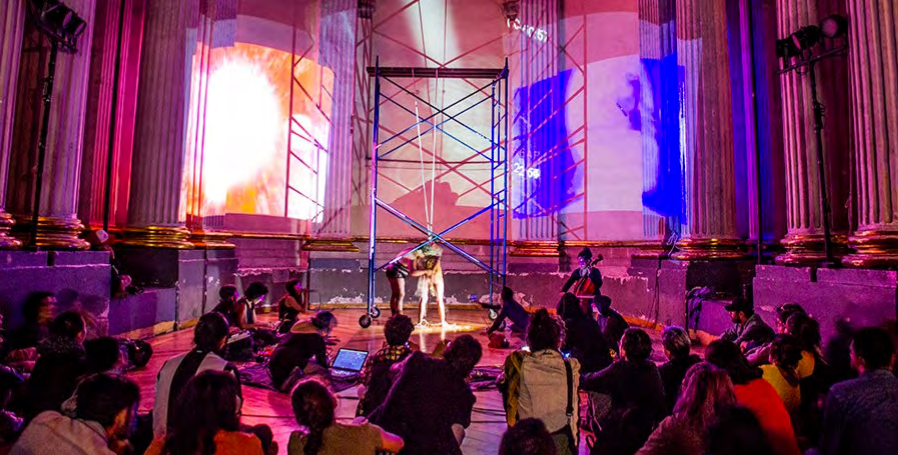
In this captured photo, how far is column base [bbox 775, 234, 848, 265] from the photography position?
5.94 metres

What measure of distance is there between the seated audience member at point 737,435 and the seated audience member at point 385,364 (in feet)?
6.08

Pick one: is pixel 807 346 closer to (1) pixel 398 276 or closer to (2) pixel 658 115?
(1) pixel 398 276

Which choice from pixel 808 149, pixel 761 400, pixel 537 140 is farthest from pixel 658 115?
pixel 761 400

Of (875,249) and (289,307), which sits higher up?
(875,249)

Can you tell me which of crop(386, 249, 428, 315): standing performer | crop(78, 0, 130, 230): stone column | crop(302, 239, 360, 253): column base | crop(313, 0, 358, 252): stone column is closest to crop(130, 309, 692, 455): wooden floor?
crop(386, 249, 428, 315): standing performer

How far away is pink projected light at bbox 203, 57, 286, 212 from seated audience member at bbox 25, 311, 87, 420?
7206 millimetres

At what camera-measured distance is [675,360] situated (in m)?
3.28

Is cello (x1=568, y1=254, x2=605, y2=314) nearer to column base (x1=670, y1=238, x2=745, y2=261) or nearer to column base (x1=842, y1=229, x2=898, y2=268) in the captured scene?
column base (x1=670, y1=238, x2=745, y2=261)

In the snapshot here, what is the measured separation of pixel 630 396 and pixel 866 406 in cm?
104

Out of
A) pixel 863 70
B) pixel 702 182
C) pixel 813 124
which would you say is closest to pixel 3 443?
pixel 863 70

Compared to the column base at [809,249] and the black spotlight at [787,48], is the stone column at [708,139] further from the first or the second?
the black spotlight at [787,48]

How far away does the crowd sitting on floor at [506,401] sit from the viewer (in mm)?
1970

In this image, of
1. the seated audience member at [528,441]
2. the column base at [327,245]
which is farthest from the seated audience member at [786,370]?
the column base at [327,245]

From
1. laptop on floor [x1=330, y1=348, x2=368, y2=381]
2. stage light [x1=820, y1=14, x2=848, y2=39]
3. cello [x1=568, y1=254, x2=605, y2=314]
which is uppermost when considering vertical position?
stage light [x1=820, y1=14, x2=848, y2=39]
